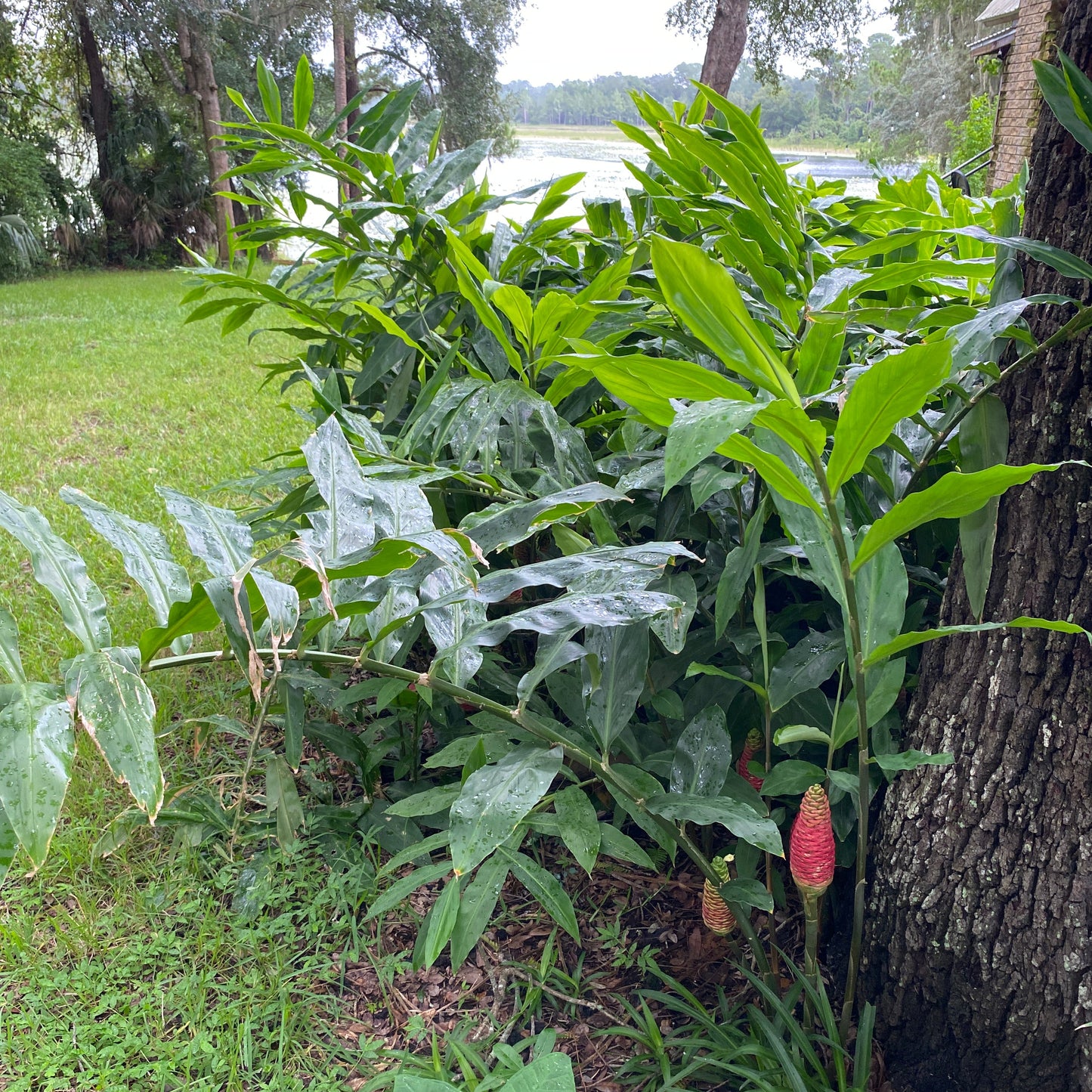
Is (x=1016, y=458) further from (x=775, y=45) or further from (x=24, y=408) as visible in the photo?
(x=775, y=45)

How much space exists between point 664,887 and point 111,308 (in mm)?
9417

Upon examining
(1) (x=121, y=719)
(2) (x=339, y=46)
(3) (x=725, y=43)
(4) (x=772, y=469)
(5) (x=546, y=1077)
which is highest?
(2) (x=339, y=46)

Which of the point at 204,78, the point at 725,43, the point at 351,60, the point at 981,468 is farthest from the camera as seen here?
the point at 351,60

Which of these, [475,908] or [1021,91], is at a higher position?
[1021,91]

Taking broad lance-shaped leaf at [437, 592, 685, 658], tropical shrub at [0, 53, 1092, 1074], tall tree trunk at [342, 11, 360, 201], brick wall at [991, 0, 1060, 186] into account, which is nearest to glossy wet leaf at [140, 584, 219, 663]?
tropical shrub at [0, 53, 1092, 1074]

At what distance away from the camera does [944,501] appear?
760mm

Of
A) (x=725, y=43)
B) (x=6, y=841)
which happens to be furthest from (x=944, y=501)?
(x=725, y=43)

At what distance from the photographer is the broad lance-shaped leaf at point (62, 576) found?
787 mm

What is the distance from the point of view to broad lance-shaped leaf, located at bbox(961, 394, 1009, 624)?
91cm

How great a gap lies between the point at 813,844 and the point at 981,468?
1.53ft

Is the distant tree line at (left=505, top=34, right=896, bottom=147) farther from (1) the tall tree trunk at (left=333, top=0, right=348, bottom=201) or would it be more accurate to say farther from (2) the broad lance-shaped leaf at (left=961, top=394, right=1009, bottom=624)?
(2) the broad lance-shaped leaf at (left=961, top=394, right=1009, bottom=624)

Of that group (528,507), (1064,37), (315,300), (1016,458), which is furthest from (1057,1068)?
(315,300)

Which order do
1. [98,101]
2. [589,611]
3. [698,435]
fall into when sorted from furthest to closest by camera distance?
[98,101]
[589,611]
[698,435]

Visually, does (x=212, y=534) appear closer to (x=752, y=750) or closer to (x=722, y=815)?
(x=722, y=815)
